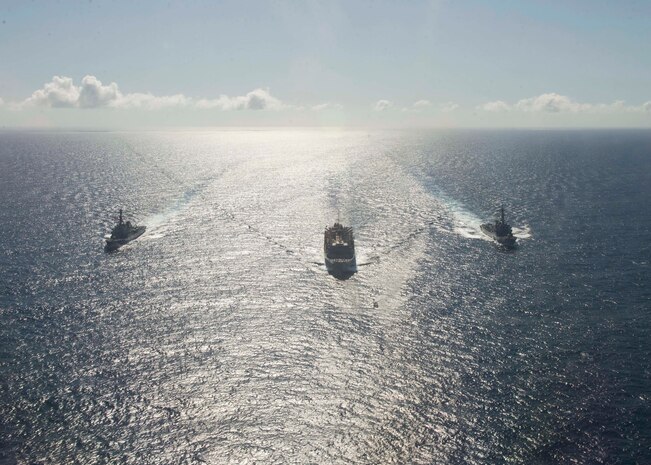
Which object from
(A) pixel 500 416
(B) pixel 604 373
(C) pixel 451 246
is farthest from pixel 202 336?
(C) pixel 451 246

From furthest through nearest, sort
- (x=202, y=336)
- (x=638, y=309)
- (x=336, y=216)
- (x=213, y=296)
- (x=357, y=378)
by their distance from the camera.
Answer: (x=336, y=216), (x=213, y=296), (x=638, y=309), (x=202, y=336), (x=357, y=378)

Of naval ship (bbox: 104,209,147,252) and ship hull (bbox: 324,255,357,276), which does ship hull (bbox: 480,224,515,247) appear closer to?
ship hull (bbox: 324,255,357,276)

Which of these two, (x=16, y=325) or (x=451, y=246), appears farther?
(x=451, y=246)

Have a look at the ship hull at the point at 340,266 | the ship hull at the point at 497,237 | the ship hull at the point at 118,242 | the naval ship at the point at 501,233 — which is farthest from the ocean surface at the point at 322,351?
the naval ship at the point at 501,233

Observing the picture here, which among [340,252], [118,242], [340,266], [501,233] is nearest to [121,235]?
[118,242]

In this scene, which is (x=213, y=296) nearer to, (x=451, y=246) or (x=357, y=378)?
(x=357, y=378)

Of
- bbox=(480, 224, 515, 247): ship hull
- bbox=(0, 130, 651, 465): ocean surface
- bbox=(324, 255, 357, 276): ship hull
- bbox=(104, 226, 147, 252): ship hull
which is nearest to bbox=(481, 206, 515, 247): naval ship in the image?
bbox=(480, 224, 515, 247): ship hull

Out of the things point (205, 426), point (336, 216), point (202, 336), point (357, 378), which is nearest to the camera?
point (205, 426)
